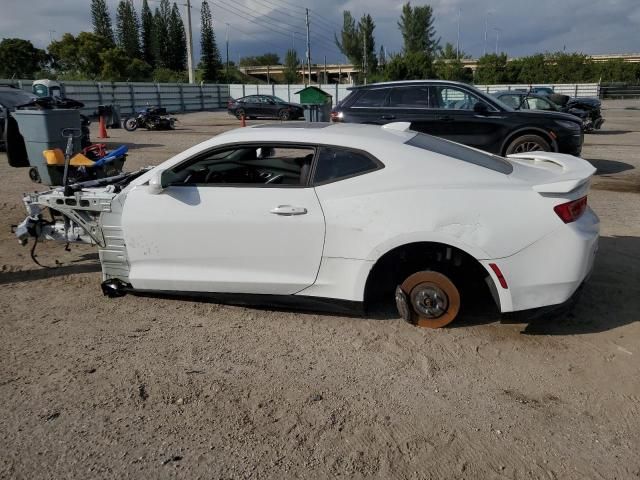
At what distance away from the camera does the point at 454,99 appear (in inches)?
391

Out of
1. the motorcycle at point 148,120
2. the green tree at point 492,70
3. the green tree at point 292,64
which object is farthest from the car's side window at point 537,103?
the green tree at point 292,64

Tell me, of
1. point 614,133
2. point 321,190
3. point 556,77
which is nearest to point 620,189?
point 321,190

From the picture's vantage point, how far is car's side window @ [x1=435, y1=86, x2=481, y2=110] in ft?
31.8

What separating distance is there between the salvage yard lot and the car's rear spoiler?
36.8 inches

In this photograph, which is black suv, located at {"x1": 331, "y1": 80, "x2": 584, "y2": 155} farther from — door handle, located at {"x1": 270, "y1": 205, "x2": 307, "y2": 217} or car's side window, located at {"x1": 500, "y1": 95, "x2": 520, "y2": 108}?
car's side window, located at {"x1": 500, "y1": 95, "x2": 520, "y2": 108}

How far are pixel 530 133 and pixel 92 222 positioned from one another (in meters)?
7.83

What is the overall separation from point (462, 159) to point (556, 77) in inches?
2774

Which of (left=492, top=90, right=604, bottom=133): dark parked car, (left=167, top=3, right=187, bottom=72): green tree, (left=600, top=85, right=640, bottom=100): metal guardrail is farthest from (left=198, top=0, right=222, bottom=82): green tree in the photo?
(left=492, top=90, right=604, bottom=133): dark parked car

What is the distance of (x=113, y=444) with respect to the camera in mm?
2771

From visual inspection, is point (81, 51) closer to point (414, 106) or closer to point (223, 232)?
point (414, 106)

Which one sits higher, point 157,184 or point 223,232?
point 157,184

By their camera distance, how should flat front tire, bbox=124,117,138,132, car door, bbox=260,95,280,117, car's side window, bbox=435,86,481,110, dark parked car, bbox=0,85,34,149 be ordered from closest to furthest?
car's side window, bbox=435,86,481,110
dark parked car, bbox=0,85,34,149
flat front tire, bbox=124,117,138,132
car door, bbox=260,95,280,117

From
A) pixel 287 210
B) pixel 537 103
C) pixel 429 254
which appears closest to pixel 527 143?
pixel 429 254

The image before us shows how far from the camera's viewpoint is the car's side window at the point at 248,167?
402cm
